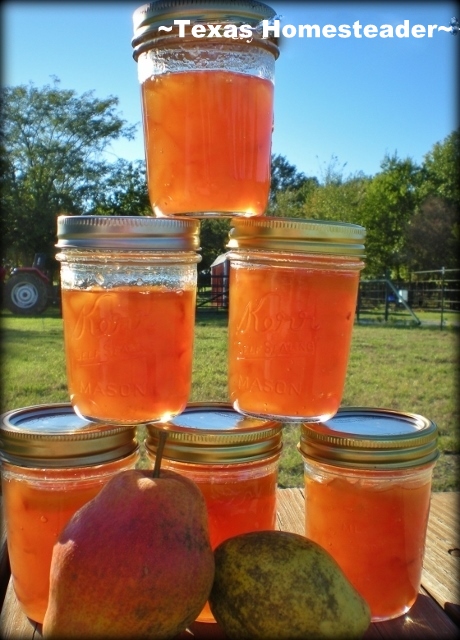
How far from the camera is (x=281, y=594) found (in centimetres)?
111

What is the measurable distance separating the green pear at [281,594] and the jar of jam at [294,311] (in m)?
0.31

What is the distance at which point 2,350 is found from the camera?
268 inches

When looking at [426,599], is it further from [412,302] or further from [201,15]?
[412,302]

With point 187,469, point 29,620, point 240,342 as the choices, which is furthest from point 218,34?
point 29,620

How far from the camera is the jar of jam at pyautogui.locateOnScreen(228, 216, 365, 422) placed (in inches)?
53.0

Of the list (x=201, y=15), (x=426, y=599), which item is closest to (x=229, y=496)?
(x=426, y=599)

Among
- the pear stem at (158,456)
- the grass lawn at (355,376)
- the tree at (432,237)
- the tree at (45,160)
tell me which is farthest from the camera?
the tree at (432,237)

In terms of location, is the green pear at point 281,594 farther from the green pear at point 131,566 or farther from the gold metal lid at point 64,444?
the gold metal lid at point 64,444

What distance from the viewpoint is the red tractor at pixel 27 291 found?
10.2 metres

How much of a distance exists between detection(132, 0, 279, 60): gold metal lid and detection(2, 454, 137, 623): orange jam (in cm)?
94

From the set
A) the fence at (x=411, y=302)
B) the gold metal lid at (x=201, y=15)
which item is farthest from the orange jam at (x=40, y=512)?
the fence at (x=411, y=302)

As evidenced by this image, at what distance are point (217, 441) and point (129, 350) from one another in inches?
11.7

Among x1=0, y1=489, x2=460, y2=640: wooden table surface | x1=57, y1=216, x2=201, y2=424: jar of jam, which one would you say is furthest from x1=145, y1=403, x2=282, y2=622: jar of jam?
x1=0, y1=489, x2=460, y2=640: wooden table surface

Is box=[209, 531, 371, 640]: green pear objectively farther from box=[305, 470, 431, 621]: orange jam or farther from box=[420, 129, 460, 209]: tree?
box=[420, 129, 460, 209]: tree
